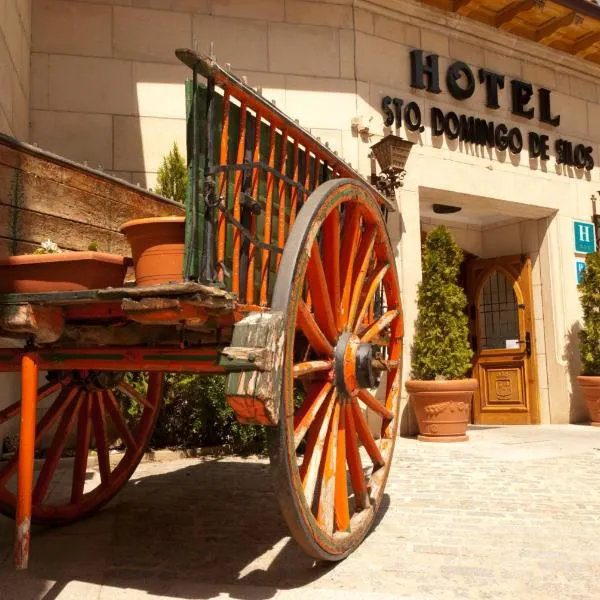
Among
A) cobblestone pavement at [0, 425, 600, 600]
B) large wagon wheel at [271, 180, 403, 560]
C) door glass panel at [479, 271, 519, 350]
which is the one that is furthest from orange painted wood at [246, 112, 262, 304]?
door glass panel at [479, 271, 519, 350]

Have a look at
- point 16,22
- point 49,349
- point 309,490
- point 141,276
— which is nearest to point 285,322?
point 141,276

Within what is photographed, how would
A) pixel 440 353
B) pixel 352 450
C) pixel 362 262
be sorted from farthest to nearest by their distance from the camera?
pixel 440 353
pixel 362 262
pixel 352 450

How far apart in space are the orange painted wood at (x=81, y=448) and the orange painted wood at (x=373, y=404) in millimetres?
1486

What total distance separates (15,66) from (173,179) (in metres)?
1.62

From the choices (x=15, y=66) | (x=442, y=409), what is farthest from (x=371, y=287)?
(x=15, y=66)

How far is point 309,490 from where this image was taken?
2.22 m

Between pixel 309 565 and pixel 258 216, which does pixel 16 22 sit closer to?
pixel 258 216

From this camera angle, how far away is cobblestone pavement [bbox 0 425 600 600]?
2.35 metres

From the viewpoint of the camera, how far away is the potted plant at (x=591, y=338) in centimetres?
780

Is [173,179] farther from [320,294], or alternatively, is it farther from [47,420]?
[320,294]

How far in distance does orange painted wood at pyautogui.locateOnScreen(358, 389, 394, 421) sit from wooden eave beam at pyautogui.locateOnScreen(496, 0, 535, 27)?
6298mm

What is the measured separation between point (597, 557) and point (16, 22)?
5818 millimetres

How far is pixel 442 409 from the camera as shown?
6531 millimetres

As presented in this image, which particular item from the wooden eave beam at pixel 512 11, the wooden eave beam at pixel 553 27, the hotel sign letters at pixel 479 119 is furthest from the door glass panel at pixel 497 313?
the wooden eave beam at pixel 512 11
